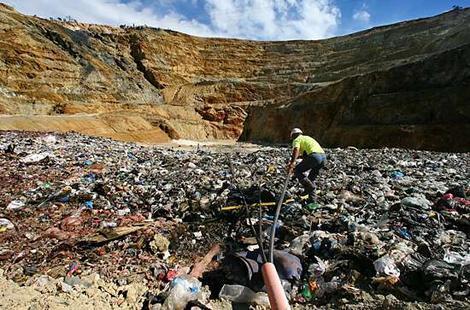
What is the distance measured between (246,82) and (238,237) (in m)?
45.3

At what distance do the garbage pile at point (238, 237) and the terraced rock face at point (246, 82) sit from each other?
14187mm

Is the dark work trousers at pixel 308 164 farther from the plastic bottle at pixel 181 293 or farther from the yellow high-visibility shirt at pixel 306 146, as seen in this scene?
the plastic bottle at pixel 181 293

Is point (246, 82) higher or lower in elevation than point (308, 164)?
higher

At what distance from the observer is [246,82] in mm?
48344

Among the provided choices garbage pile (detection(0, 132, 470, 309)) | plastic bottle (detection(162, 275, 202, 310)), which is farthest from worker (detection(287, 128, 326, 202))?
plastic bottle (detection(162, 275, 202, 310))

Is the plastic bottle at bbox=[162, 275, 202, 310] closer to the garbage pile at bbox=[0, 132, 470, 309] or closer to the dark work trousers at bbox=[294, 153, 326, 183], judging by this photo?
the garbage pile at bbox=[0, 132, 470, 309]

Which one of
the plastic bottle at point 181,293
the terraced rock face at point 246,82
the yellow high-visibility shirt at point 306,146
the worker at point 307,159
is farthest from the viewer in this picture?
the terraced rock face at point 246,82

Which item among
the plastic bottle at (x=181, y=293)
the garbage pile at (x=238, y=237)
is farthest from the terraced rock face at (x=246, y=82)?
the plastic bottle at (x=181, y=293)

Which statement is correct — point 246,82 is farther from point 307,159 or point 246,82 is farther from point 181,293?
point 181,293

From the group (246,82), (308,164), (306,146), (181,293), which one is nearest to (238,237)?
(181,293)

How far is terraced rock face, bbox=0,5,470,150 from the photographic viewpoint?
67.8ft

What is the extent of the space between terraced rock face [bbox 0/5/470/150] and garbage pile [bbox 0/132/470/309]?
14187mm

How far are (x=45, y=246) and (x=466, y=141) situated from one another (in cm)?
1815

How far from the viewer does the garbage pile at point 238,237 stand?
3.13 m
